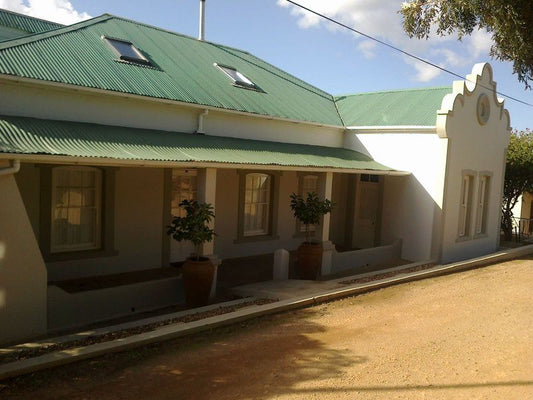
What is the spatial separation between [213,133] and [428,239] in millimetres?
6690

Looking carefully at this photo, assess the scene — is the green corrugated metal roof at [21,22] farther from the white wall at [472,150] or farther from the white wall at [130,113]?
the white wall at [472,150]

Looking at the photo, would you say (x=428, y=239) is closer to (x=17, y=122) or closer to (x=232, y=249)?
(x=232, y=249)

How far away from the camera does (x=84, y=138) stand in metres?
7.94

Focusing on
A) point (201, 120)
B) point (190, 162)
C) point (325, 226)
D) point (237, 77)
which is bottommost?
point (325, 226)

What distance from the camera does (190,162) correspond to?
26.5 feet

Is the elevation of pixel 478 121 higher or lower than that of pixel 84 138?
higher

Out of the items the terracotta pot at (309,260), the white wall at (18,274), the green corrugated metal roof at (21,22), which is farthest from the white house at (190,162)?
the terracotta pot at (309,260)

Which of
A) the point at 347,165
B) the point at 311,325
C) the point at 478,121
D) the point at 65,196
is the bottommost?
the point at 311,325

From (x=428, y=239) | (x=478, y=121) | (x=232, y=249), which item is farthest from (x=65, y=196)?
(x=478, y=121)

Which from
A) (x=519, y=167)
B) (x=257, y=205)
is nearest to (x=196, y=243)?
(x=257, y=205)

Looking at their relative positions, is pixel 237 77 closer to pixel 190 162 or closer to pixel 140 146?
pixel 140 146

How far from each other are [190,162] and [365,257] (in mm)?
6453

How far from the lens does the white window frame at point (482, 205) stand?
1552cm

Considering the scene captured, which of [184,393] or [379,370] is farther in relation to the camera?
[379,370]
